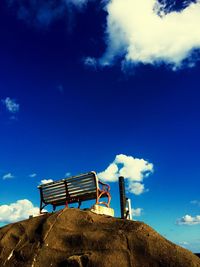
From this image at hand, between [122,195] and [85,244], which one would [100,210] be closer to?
[85,244]

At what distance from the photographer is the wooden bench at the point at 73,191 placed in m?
7.41

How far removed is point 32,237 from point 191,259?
2355 millimetres

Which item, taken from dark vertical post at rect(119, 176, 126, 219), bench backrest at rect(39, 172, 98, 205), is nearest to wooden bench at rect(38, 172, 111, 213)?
bench backrest at rect(39, 172, 98, 205)

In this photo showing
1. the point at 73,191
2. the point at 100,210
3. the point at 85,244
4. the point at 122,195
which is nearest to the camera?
the point at 85,244

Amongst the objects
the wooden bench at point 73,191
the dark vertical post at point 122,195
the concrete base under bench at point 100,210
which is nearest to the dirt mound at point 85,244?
the concrete base under bench at point 100,210

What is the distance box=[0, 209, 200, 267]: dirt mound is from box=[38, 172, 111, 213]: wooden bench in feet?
7.66

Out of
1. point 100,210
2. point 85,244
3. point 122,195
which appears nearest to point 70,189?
point 100,210

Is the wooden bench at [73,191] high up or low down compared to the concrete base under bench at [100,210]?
up

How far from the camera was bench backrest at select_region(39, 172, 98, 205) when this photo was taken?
7.43 m

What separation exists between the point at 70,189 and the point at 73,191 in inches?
3.8

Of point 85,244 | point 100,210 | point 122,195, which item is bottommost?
point 85,244

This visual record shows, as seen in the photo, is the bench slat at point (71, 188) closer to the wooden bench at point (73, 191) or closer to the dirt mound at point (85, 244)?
the wooden bench at point (73, 191)

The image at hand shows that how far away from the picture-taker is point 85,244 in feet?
13.7

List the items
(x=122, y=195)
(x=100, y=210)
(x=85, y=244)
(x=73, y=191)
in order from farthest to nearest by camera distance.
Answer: (x=122, y=195), (x=73, y=191), (x=100, y=210), (x=85, y=244)
